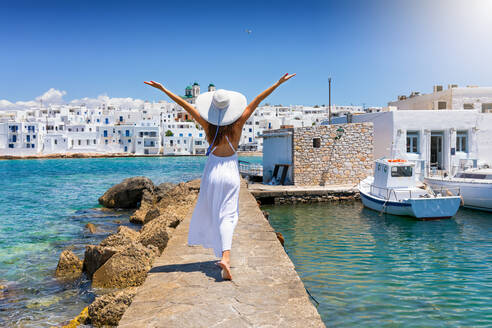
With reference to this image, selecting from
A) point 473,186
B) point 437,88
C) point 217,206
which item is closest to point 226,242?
point 217,206

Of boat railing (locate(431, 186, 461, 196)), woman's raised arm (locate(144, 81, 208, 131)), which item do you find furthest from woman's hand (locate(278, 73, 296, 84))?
boat railing (locate(431, 186, 461, 196))

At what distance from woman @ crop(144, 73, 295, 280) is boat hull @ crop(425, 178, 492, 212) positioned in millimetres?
14587

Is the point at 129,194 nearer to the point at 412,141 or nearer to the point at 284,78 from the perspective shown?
the point at 412,141

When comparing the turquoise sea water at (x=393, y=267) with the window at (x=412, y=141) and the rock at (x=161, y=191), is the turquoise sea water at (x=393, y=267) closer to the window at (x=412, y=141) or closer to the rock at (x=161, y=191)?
the rock at (x=161, y=191)

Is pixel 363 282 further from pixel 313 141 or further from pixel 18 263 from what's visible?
pixel 313 141

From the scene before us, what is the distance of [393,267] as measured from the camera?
934 cm

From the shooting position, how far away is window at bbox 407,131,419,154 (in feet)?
75.2

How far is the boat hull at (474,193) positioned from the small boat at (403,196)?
43cm

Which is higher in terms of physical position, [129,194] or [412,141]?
[412,141]

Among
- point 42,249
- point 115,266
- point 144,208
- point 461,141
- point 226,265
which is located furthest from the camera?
point 461,141

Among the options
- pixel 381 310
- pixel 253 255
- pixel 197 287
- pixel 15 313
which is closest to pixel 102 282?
pixel 15 313

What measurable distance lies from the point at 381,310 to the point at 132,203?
1674cm

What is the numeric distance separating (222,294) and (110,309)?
2.74m

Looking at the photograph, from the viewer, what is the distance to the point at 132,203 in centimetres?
2108
